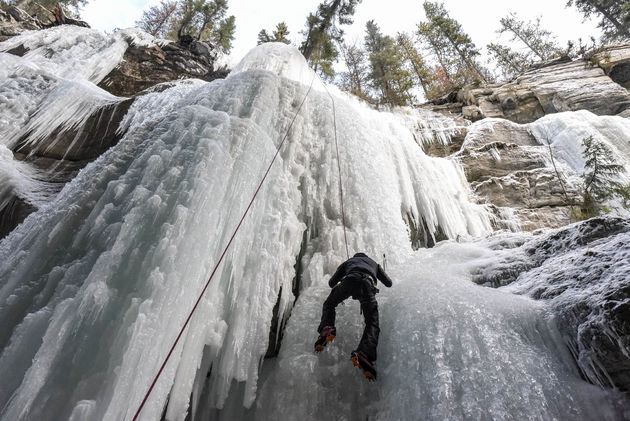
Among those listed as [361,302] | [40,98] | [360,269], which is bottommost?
[361,302]

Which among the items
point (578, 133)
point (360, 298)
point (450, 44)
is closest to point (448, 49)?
point (450, 44)

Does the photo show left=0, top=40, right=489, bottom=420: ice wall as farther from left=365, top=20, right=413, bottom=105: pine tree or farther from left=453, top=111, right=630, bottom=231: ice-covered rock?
left=365, top=20, right=413, bottom=105: pine tree

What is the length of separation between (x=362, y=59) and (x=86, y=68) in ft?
49.0

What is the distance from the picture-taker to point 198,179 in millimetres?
2885

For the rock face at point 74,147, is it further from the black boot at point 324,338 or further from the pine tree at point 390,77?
the pine tree at point 390,77

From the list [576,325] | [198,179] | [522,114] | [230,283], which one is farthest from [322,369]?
[522,114]

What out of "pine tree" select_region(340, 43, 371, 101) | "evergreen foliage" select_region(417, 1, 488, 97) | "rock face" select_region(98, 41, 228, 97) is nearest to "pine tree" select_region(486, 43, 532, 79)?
"evergreen foliage" select_region(417, 1, 488, 97)

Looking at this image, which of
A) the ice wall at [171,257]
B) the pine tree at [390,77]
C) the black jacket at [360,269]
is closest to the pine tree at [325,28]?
the pine tree at [390,77]

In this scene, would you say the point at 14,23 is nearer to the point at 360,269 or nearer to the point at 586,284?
the point at 360,269

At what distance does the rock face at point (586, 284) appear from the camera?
5.75 feet

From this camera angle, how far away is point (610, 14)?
1599 cm

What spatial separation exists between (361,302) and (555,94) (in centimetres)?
1396

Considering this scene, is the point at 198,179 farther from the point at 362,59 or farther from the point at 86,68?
the point at 362,59

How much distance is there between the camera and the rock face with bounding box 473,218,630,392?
1752mm
